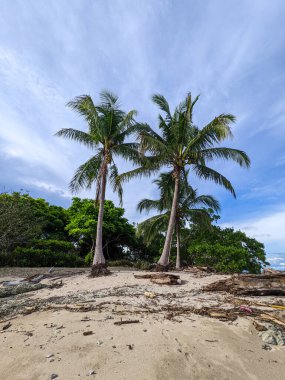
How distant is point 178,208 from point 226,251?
4.01 m

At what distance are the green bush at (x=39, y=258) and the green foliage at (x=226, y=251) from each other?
8.50 metres

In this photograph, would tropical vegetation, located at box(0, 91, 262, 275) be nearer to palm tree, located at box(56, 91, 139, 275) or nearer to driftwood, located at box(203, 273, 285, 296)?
palm tree, located at box(56, 91, 139, 275)

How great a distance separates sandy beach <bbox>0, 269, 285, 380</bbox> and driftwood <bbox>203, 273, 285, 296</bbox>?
2.27 meters

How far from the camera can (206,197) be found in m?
17.4

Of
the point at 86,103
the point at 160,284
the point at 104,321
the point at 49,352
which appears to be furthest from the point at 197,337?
the point at 86,103

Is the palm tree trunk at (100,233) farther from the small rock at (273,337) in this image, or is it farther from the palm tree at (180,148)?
the small rock at (273,337)

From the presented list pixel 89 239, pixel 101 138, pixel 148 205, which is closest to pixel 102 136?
pixel 101 138

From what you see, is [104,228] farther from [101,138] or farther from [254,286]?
[254,286]

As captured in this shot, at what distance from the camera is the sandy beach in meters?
2.96

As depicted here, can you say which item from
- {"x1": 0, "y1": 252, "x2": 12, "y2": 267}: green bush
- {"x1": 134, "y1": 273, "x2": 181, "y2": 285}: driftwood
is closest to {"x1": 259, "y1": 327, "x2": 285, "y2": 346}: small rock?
{"x1": 134, "y1": 273, "x2": 181, "y2": 285}: driftwood

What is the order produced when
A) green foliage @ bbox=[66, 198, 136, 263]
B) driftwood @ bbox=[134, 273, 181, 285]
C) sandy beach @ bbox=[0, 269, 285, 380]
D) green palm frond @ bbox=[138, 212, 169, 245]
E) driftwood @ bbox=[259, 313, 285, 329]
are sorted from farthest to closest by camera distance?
1. green foliage @ bbox=[66, 198, 136, 263]
2. green palm frond @ bbox=[138, 212, 169, 245]
3. driftwood @ bbox=[134, 273, 181, 285]
4. driftwood @ bbox=[259, 313, 285, 329]
5. sandy beach @ bbox=[0, 269, 285, 380]

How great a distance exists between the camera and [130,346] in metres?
3.45

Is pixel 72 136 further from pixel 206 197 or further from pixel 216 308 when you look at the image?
pixel 216 308

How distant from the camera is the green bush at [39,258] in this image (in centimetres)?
1556
